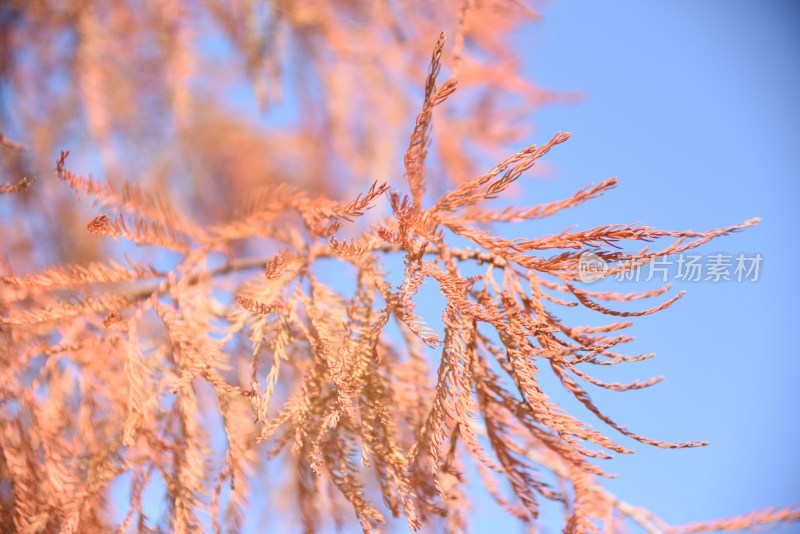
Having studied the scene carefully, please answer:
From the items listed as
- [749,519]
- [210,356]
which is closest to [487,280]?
[210,356]

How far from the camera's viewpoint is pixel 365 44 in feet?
5.29

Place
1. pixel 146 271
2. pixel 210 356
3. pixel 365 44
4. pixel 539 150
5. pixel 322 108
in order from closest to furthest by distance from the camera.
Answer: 1. pixel 539 150
2. pixel 210 356
3. pixel 146 271
4. pixel 365 44
5. pixel 322 108

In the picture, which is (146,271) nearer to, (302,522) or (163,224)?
(163,224)

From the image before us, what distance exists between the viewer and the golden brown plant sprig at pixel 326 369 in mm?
563

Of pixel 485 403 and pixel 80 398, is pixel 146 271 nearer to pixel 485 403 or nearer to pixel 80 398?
pixel 80 398

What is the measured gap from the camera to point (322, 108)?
183 cm

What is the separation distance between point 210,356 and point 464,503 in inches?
18.3

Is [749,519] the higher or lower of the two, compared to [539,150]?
lower

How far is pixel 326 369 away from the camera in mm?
657

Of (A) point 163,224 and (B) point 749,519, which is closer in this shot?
(B) point 749,519

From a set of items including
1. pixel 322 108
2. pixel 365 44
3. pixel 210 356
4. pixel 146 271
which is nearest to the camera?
pixel 210 356

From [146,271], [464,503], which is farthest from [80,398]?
[464,503]

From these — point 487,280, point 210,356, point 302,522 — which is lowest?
point 302,522

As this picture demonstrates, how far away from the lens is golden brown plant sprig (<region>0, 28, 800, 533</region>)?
0.56 m
